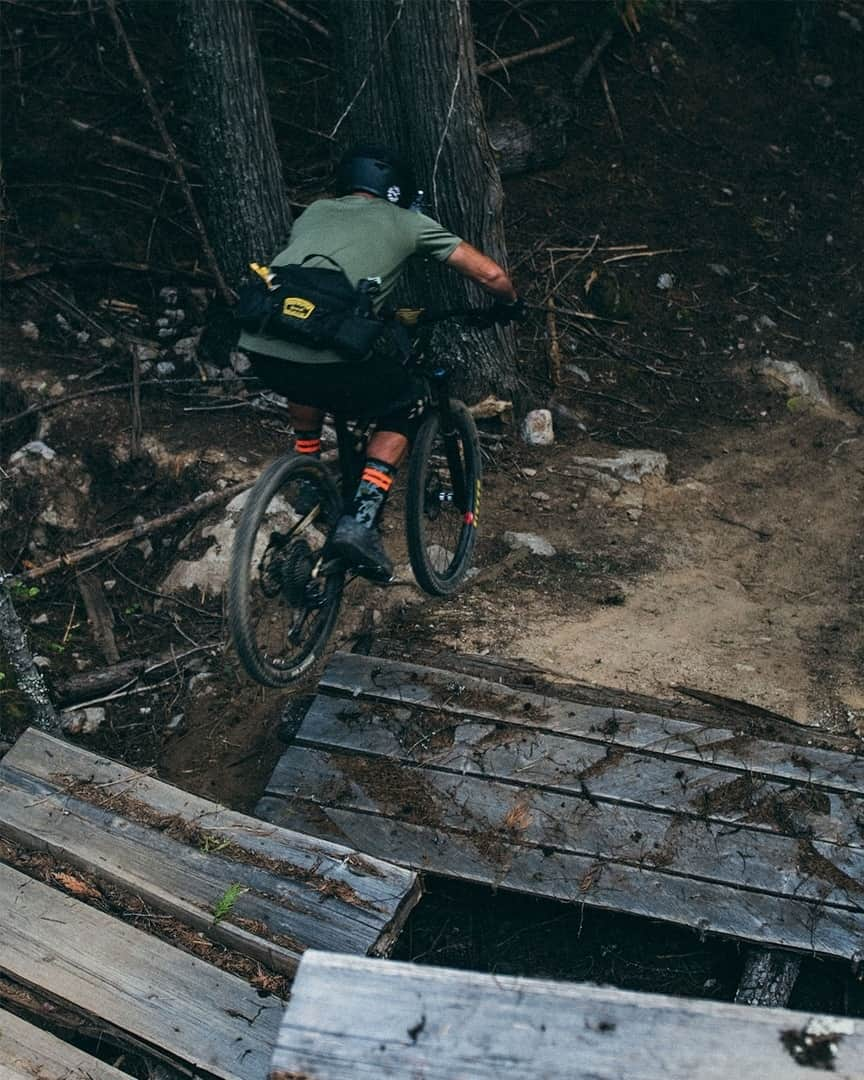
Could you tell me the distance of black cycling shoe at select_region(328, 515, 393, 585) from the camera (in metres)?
4.30

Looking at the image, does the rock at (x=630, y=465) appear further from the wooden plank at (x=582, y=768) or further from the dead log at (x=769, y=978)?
the dead log at (x=769, y=978)

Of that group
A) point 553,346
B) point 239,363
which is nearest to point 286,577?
point 239,363

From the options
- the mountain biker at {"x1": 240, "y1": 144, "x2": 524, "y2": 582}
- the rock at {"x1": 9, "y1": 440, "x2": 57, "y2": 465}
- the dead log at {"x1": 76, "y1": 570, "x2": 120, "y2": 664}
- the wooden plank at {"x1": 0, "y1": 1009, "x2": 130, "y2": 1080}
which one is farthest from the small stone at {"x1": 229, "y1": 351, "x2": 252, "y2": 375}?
the wooden plank at {"x1": 0, "y1": 1009, "x2": 130, "y2": 1080}

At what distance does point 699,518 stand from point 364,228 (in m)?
2.84

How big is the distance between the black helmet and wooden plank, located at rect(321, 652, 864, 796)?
1.99 meters

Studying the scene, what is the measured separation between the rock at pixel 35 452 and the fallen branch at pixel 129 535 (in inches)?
28.5

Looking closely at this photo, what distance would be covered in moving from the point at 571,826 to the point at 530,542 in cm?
215

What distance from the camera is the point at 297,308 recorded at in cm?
393

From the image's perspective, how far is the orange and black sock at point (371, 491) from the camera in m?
4.41

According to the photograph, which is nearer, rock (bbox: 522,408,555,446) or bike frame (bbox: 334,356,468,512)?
bike frame (bbox: 334,356,468,512)

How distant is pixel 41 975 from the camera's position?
3293 mm

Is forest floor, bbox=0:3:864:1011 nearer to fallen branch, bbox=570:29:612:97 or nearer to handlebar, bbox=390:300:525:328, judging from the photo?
fallen branch, bbox=570:29:612:97

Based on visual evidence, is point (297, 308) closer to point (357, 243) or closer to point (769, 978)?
point (357, 243)

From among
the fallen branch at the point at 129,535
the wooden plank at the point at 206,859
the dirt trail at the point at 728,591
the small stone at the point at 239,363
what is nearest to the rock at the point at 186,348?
the small stone at the point at 239,363
